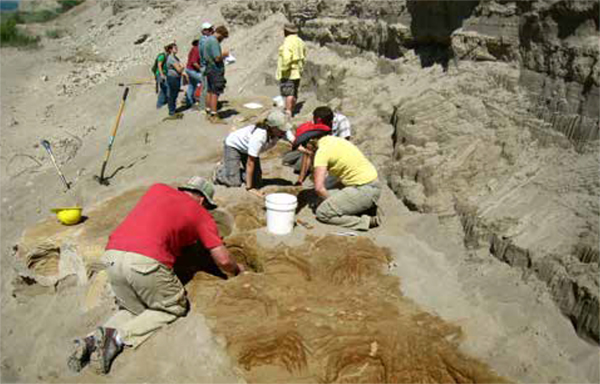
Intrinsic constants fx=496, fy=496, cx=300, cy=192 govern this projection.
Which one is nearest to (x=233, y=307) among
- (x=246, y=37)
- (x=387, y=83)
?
(x=387, y=83)

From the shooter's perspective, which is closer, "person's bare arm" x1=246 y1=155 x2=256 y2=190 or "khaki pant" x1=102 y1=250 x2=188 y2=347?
"khaki pant" x1=102 y1=250 x2=188 y2=347

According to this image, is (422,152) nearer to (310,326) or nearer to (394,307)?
(394,307)

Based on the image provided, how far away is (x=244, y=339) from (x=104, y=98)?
12177 millimetres

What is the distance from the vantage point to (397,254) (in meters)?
4.74

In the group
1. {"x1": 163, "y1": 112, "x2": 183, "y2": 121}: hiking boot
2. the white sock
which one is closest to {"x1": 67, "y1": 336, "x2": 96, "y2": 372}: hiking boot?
the white sock

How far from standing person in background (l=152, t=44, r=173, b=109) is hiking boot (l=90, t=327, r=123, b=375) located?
A: 6.91 meters

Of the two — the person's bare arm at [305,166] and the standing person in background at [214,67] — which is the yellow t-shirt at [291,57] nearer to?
the standing person in background at [214,67]

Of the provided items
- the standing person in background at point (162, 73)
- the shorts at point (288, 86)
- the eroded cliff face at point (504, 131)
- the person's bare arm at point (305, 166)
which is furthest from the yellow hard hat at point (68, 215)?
the standing person in background at point (162, 73)

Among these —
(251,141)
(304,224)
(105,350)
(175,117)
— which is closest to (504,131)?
(304,224)

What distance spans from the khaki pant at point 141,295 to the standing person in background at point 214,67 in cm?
543

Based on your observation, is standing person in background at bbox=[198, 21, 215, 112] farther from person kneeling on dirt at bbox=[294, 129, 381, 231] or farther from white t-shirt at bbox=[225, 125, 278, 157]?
person kneeling on dirt at bbox=[294, 129, 381, 231]

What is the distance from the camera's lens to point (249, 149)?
5656 millimetres

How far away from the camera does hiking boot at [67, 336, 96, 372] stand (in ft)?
11.4

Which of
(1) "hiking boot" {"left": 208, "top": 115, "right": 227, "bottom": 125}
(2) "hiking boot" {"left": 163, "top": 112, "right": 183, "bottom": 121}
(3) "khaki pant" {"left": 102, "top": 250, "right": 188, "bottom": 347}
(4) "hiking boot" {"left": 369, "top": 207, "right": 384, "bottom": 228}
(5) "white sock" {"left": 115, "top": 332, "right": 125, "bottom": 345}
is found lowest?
(2) "hiking boot" {"left": 163, "top": 112, "right": 183, "bottom": 121}
